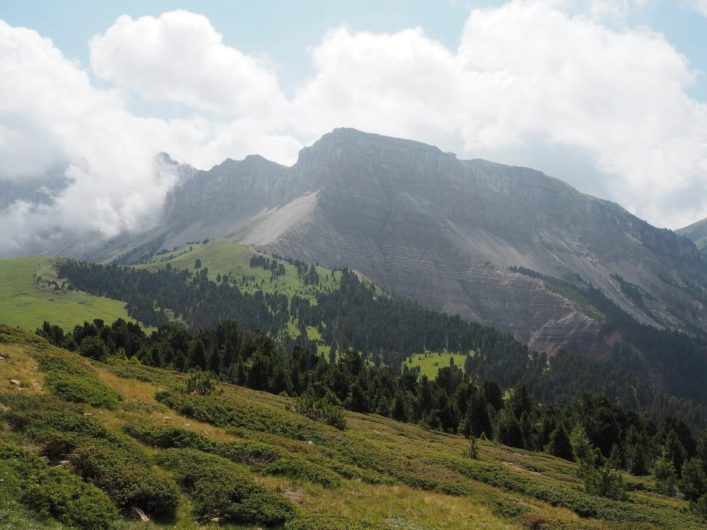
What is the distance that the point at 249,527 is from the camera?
2064 cm

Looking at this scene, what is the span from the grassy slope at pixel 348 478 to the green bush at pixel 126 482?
969 millimetres

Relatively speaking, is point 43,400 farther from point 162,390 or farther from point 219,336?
point 219,336

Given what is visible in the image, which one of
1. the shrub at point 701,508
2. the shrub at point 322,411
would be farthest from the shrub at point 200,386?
the shrub at point 701,508

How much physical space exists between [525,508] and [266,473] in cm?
1738

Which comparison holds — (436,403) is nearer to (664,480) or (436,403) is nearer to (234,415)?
(664,480)

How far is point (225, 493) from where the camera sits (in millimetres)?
21953

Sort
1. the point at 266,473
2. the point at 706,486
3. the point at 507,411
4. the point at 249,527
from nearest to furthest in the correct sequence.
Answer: the point at 249,527, the point at 266,473, the point at 706,486, the point at 507,411

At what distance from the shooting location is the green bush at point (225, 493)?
21062mm

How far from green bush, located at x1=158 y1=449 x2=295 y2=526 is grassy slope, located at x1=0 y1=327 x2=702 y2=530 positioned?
78 cm

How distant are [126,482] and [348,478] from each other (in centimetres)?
1489

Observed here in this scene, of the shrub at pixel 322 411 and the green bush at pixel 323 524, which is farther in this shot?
the shrub at pixel 322 411

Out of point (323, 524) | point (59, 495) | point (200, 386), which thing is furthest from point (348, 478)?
point (200, 386)

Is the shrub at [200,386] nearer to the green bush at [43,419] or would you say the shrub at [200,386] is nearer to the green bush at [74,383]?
the green bush at [74,383]

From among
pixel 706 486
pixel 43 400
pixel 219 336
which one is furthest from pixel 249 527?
pixel 219 336
